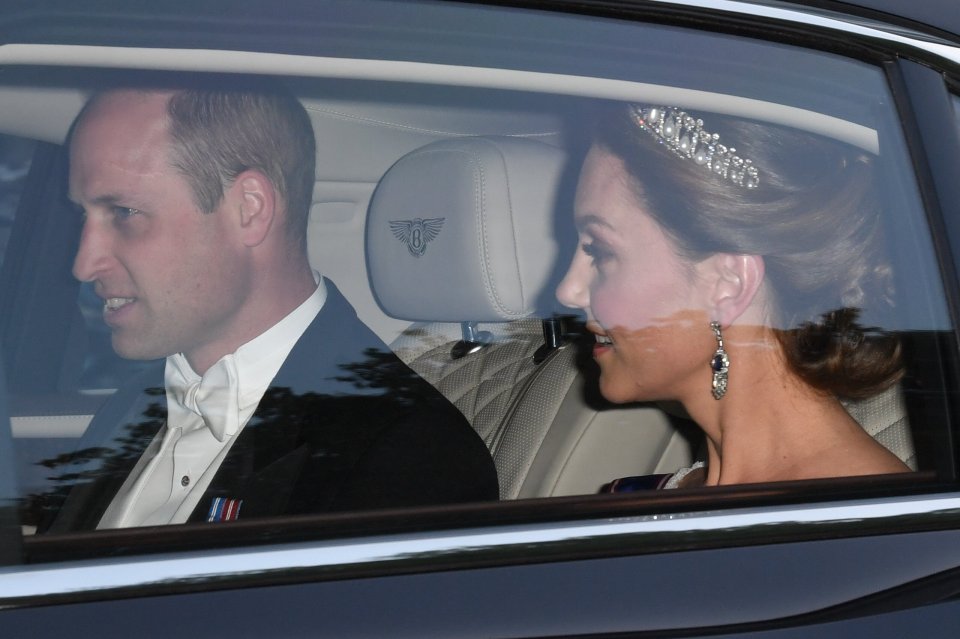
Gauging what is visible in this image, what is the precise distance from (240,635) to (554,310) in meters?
0.93

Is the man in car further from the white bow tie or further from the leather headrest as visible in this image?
the leather headrest

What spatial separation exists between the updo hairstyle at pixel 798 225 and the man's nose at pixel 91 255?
2.34 ft

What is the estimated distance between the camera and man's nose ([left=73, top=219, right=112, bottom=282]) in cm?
169

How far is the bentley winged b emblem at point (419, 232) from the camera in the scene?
1995 millimetres

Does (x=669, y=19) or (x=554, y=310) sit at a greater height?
(x=669, y=19)

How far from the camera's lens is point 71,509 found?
1204mm

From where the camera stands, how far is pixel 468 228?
198 centimetres

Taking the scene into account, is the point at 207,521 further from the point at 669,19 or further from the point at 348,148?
the point at 348,148

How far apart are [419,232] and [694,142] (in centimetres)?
66

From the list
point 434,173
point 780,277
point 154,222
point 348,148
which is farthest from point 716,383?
point 154,222

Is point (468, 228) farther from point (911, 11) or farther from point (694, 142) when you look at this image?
point (911, 11)

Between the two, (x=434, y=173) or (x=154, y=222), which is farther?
(x=434, y=173)

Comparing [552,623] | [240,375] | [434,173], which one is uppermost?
[434,173]

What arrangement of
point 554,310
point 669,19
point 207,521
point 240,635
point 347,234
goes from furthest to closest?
1. point 347,234
2. point 554,310
3. point 669,19
4. point 207,521
5. point 240,635
